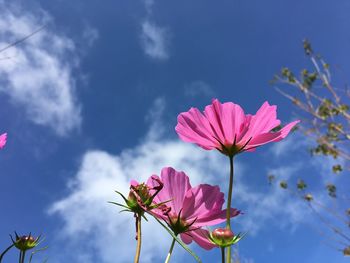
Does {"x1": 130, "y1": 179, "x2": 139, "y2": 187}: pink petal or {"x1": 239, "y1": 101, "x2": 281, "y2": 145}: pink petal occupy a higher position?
{"x1": 239, "y1": 101, "x2": 281, "y2": 145}: pink petal

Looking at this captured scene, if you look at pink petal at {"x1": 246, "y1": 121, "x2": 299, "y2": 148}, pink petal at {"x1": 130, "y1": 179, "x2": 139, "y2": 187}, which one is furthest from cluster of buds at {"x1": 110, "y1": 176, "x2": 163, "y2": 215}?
pink petal at {"x1": 246, "y1": 121, "x2": 299, "y2": 148}

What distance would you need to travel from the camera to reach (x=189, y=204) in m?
0.47

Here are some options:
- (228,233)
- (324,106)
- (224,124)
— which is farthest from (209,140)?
(324,106)

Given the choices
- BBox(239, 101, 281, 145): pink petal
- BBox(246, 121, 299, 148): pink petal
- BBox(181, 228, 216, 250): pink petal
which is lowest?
BBox(181, 228, 216, 250): pink petal

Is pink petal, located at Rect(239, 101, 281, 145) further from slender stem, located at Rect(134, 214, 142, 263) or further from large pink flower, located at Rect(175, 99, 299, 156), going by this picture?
slender stem, located at Rect(134, 214, 142, 263)

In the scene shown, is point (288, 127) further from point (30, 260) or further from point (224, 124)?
point (30, 260)

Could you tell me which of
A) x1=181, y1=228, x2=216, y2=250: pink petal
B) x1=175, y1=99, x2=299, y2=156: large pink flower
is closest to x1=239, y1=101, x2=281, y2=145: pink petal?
x1=175, y1=99, x2=299, y2=156: large pink flower

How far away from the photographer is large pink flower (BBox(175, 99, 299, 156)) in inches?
18.7

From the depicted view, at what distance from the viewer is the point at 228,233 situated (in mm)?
367

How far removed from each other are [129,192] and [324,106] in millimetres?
4374

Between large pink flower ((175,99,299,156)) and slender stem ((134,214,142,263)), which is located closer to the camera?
slender stem ((134,214,142,263))

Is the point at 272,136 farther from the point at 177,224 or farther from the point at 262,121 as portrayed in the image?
the point at 177,224

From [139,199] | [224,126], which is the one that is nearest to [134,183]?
[139,199]

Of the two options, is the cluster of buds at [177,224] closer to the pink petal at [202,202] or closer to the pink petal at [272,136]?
the pink petal at [202,202]
